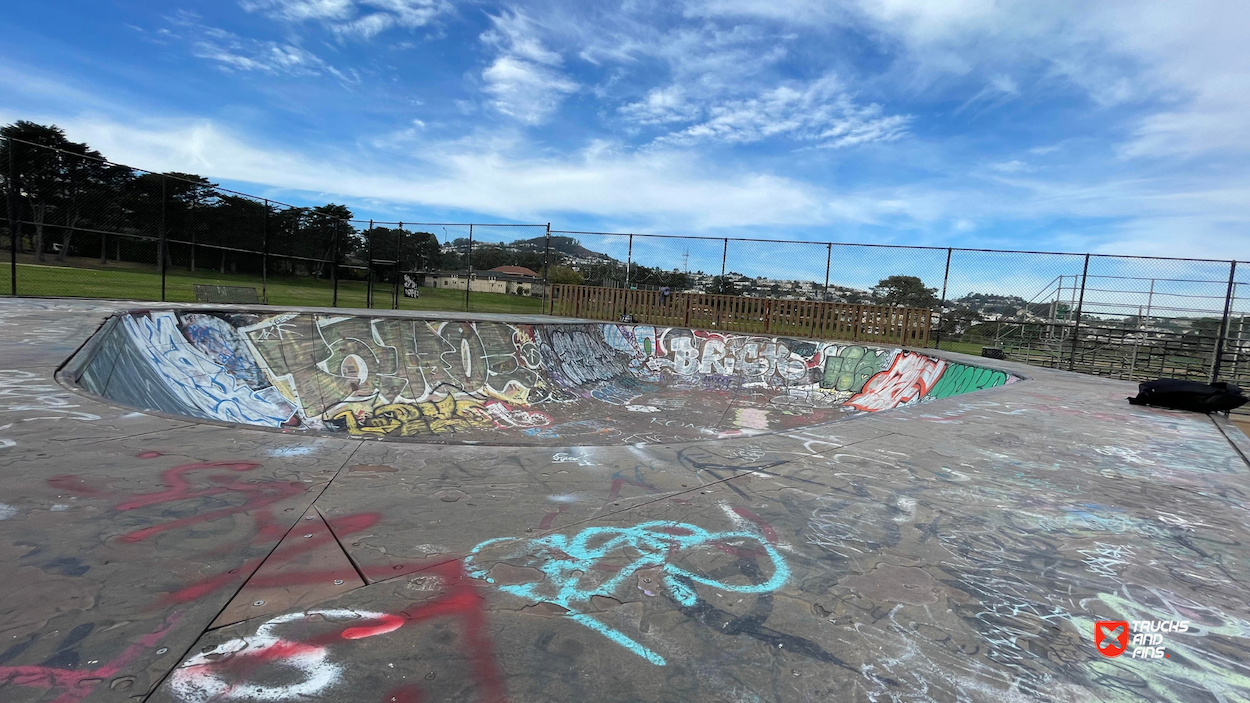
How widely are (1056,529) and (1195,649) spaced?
102 cm

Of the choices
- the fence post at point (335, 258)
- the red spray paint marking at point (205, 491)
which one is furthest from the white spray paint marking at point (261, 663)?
the fence post at point (335, 258)

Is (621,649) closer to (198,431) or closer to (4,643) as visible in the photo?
(4,643)

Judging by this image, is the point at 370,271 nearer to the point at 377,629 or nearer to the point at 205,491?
the point at 205,491

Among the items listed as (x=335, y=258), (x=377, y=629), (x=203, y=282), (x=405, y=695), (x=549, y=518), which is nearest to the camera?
(x=405, y=695)

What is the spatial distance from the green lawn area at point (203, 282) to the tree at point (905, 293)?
11.5 m

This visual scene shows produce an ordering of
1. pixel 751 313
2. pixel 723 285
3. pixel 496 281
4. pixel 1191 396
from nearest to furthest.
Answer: pixel 1191 396 < pixel 751 313 < pixel 723 285 < pixel 496 281

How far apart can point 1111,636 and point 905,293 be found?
15403mm

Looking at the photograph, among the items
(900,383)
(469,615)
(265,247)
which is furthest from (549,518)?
(265,247)

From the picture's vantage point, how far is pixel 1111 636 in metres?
1.90

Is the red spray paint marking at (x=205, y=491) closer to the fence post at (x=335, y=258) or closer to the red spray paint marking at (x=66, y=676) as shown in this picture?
the red spray paint marking at (x=66, y=676)

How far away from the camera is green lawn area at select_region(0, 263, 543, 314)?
1299cm

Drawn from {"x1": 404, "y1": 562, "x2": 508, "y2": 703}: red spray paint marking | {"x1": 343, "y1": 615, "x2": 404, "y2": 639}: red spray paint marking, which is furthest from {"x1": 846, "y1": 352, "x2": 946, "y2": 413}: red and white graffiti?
{"x1": 343, "y1": 615, "x2": 404, "y2": 639}: red spray paint marking

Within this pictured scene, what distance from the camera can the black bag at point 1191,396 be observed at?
648cm

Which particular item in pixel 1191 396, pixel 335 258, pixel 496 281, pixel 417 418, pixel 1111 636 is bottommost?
pixel 417 418
